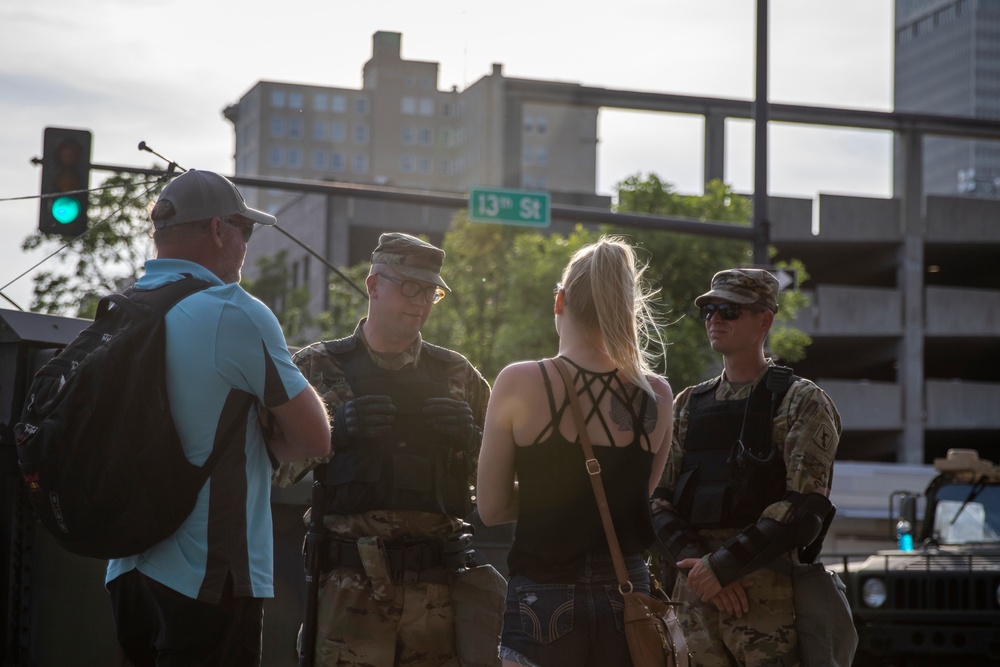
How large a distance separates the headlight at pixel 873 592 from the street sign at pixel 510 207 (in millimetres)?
6376

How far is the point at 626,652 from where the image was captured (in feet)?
11.7

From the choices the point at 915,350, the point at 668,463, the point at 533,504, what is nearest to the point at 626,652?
the point at 533,504

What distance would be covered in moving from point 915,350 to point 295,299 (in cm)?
2224

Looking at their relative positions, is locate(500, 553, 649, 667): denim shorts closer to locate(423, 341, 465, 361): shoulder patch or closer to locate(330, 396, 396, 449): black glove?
locate(330, 396, 396, 449): black glove

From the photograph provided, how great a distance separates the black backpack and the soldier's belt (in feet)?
4.25

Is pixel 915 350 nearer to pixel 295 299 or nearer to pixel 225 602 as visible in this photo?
→ pixel 295 299

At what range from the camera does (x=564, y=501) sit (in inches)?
145

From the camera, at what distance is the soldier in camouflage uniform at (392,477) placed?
444 centimetres

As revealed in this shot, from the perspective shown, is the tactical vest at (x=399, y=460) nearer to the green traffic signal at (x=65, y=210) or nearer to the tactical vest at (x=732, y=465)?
the tactical vest at (x=732, y=465)

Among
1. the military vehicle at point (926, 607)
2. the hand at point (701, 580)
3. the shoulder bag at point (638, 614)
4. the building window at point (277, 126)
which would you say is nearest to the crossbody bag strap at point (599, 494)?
the shoulder bag at point (638, 614)

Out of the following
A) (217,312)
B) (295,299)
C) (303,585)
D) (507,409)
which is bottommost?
(303,585)

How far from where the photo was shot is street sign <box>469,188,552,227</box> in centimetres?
1469

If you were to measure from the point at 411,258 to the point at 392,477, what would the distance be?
82 cm

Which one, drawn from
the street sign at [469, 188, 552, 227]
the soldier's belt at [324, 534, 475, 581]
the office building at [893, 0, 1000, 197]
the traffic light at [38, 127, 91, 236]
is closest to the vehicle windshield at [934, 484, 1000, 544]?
the street sign at [469, 188, 552, 227]
